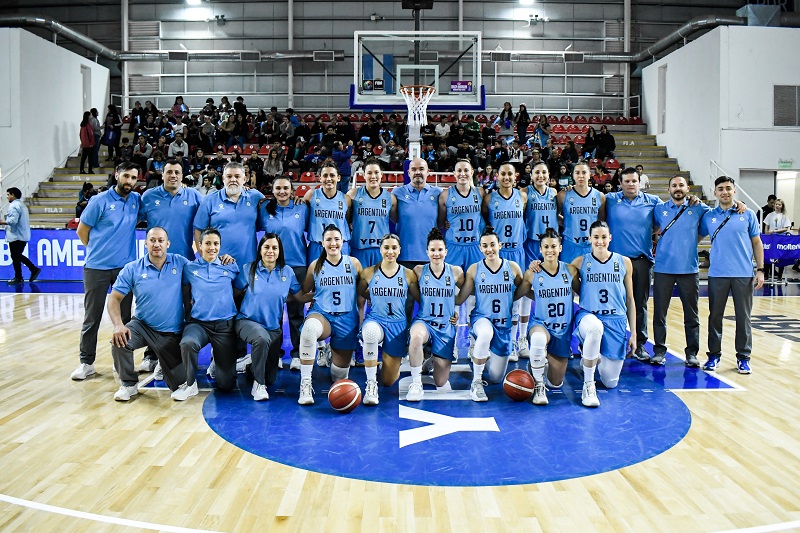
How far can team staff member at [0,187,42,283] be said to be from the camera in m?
11.9

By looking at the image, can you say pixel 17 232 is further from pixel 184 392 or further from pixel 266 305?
pixel 266 305

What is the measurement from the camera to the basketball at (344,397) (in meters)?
4.97

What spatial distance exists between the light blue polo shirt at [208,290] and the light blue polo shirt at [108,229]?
0.82 metres

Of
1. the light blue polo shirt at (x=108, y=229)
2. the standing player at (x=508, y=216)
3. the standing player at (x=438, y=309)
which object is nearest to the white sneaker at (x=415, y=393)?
the standing player at (x=438, y=309)

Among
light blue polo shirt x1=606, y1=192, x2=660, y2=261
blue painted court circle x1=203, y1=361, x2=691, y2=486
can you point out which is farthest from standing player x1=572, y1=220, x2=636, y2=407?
light blue polo shirt x1=606, y1=192, x2=660, y2=261

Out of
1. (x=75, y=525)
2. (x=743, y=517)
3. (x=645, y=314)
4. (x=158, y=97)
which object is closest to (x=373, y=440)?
(x=75, y=525)

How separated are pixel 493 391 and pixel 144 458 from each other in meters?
2.75

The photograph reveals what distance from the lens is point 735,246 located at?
6.23m

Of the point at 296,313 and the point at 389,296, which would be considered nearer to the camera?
the point at 389,296

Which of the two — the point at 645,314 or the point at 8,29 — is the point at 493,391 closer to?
the point at 645,314

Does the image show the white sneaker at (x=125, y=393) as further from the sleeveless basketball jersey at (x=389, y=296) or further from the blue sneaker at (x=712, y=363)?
the blue sneaker at (x=712, y=363)

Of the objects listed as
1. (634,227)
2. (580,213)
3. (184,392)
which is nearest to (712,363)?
(634,227)

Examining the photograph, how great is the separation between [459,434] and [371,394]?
94 cm

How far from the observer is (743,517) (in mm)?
3344
